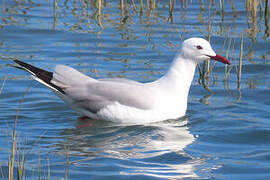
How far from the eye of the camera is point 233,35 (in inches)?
518

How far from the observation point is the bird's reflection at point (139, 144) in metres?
6.95

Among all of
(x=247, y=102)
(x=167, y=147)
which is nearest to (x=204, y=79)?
(x=247, y=102)

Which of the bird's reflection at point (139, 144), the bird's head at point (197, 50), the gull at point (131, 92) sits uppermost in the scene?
the bird's head at point (197, 50)

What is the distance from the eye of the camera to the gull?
829cm

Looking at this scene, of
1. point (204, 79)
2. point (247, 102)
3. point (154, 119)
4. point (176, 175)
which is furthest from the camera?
point (204, 79)

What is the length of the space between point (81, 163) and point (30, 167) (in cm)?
55

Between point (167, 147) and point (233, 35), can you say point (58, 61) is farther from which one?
point (167, 147)

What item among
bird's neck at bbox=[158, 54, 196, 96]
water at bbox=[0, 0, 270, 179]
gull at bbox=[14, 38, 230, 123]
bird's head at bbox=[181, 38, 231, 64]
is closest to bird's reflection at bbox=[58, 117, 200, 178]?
water at bbox=[0, 0, 270, 179]

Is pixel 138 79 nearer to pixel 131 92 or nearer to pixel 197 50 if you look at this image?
pixel 197 50

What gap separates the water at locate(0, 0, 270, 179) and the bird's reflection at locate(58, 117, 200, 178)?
0.04 ft

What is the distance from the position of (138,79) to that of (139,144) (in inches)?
120

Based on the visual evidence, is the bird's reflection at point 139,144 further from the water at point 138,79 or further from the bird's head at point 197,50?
the bird's head at point 197,50

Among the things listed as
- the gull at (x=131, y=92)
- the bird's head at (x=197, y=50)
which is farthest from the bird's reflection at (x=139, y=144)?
the bird's head at (x=197, y=50)

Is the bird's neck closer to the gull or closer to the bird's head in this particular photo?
the gull
